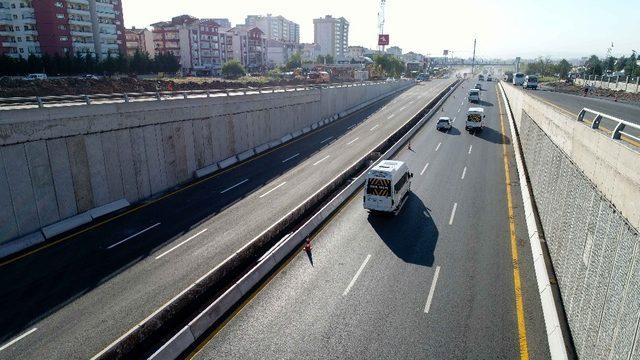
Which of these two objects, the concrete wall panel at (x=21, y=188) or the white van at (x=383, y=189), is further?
the white van at (x=383, y=189)

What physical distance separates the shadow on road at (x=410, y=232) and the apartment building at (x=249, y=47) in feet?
464

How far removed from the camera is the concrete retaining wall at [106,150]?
819 inches

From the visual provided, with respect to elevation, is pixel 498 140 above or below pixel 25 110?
below

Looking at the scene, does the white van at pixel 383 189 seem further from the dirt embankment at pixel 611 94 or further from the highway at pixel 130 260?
the dirt embankment at pixel 611 94

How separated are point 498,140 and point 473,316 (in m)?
34.7

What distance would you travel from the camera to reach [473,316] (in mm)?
13930

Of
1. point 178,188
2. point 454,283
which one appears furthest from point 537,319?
point 178,188

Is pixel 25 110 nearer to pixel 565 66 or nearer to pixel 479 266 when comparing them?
pixel 479 266

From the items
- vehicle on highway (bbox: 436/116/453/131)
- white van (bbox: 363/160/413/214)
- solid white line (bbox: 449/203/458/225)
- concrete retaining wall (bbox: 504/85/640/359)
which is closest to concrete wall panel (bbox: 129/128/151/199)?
white van (bbox: 363/160/413/214)

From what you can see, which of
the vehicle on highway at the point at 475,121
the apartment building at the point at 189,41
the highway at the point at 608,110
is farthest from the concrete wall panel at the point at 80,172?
the apartment building at the point at 189,41

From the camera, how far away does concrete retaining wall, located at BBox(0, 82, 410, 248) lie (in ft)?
68.3

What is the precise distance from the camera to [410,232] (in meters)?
21.2

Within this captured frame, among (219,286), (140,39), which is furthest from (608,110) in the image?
(140,39)

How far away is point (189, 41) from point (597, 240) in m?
138
